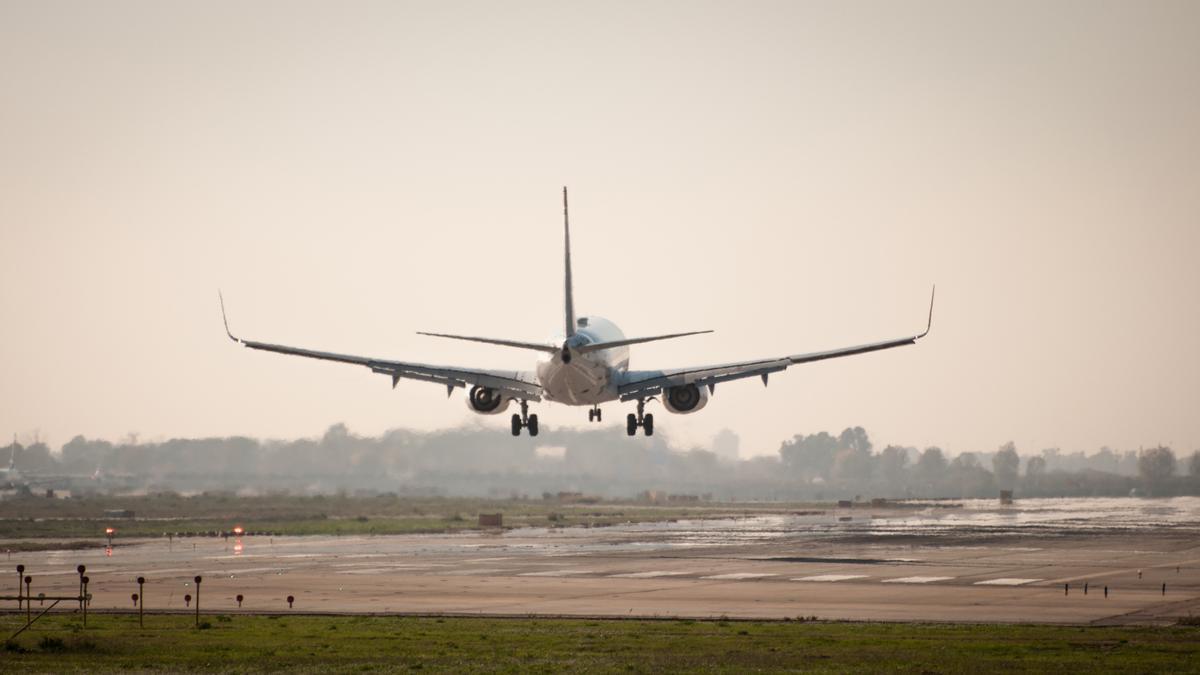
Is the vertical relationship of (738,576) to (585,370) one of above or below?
below

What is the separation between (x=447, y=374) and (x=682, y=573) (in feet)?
52.9

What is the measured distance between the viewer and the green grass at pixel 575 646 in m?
41.2

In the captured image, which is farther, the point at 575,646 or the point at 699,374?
the point at 699,374

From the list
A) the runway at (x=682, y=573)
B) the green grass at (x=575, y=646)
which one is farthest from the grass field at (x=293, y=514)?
the green grass at (x=575, y=646)

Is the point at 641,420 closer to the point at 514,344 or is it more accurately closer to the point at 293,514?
the point at 514,344

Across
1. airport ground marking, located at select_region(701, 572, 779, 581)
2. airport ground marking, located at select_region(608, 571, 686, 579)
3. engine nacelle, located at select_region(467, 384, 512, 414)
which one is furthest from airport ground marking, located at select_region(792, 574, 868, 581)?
engine nacelle, located at select_region(467, 384, 512, 414)

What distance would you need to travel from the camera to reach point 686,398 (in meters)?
74.2

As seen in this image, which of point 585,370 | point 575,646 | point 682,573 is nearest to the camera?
point 575,646

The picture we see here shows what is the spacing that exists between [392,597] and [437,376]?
15091mm

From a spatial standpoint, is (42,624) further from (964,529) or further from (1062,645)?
(964,529)

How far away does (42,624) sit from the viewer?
5097 cm

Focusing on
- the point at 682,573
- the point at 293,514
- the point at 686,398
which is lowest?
the point at 682,573

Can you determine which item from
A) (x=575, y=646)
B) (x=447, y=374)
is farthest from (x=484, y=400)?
(x=575, y=646)

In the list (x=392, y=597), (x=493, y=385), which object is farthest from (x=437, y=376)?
(x=392, y=597)
